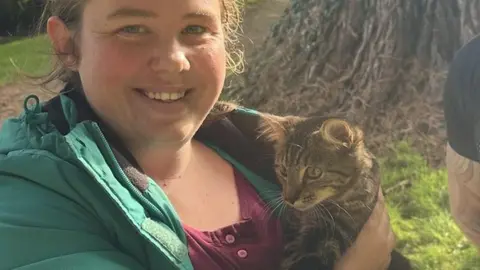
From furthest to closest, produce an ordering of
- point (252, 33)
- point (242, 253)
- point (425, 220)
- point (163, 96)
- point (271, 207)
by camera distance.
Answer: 1. point (252, 33)
2. point (425, 220)
3. point (271, 207)
4. point (242, 253)
5. point (163, 96)

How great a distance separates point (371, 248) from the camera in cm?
128

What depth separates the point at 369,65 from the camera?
2320mm

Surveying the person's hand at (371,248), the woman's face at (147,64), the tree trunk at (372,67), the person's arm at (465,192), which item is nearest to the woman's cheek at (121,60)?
the woman's face at (147,64)

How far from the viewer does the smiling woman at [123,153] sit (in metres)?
0.96

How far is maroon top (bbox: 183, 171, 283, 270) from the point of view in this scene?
3.60ft

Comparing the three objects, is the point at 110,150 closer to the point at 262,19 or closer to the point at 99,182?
the point at 99,182

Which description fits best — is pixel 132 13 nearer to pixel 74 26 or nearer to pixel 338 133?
pixel 74 26

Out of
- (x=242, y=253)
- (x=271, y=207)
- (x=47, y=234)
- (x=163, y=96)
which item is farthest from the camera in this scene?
(x=271, y=207)

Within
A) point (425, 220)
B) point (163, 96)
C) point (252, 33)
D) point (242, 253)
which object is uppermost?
point (163, 96)

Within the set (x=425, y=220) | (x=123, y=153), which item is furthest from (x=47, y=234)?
(x=425, y=220)

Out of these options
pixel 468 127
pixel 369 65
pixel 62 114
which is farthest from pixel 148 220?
pixel 369 65

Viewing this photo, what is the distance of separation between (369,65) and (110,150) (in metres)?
1.45

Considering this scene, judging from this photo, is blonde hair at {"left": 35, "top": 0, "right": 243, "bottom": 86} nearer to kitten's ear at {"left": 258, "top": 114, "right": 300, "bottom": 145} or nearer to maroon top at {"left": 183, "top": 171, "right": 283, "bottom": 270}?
kitten's ear at {"left": 258, "top": 114, "right": 300, "bottom": 145}

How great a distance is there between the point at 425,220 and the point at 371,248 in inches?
20.0
